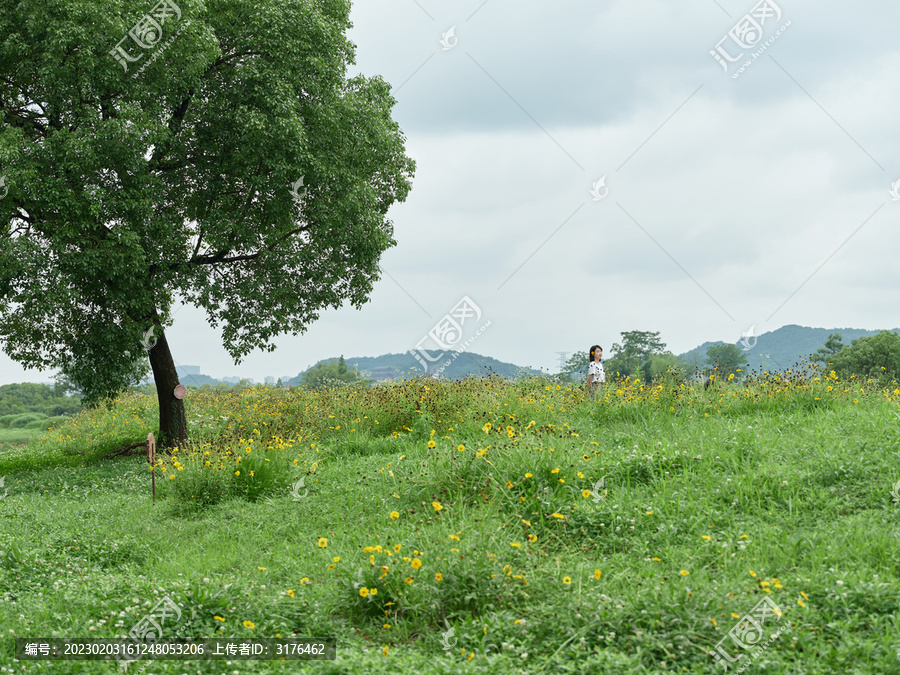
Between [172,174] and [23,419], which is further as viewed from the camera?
[23,419]

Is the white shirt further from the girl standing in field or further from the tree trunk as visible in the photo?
the tree trunk

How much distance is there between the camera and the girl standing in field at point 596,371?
12.4 meters

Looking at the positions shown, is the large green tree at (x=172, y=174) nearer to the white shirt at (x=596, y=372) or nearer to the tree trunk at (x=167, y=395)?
the tree trunk at (x=167, y=395)

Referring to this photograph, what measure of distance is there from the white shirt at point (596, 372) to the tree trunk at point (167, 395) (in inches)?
370

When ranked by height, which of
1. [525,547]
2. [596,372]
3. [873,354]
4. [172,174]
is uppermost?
[172,174]

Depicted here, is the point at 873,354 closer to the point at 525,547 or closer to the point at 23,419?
the point at 525,547

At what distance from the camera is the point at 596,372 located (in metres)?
12.5

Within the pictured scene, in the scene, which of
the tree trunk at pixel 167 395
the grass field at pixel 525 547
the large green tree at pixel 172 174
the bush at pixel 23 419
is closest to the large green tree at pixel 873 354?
the grass field at pixel 525 547

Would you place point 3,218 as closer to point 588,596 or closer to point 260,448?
point 260,448

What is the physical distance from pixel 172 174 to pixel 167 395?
16.9 feet

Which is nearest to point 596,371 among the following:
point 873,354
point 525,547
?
point 525,547

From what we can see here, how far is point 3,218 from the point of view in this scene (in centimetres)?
1234

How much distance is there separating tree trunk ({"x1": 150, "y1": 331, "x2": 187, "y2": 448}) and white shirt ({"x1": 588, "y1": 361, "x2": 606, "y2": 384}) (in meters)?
9.41

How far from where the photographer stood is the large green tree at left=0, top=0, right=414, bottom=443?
11836 millimetres
